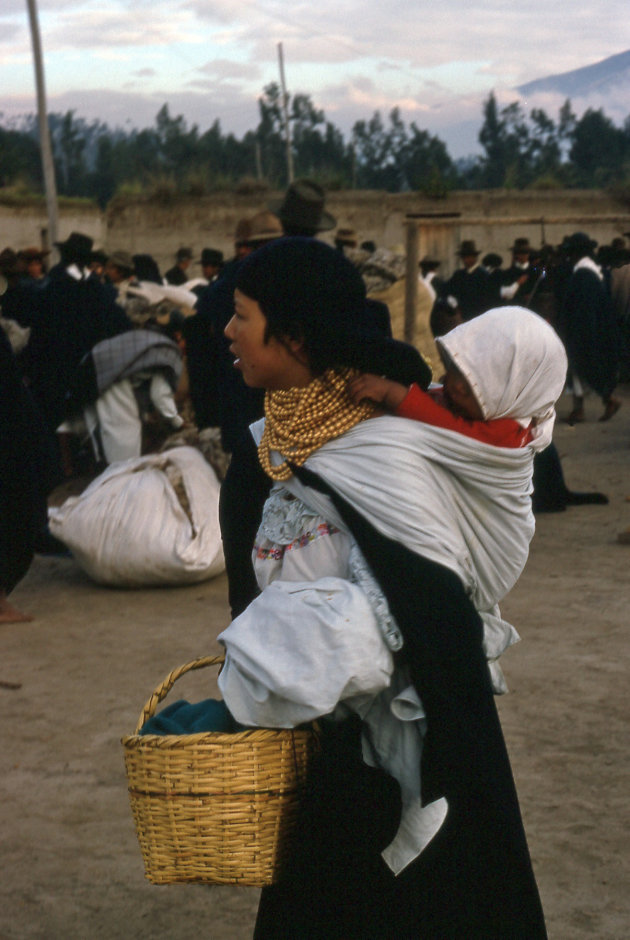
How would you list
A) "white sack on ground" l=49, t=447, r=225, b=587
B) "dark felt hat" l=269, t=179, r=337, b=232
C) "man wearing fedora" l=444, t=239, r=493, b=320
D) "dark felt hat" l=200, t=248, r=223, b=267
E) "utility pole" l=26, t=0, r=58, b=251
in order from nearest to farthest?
"dark felt hat" l=269, t=179, r=337, b=232 → "white sack on ground" l=49, t=447, r=225, b=587 → "dark felt hat" l=200, t=248, r=223, b=267 → "man wearing fedora" l=444, t=239, r=493, b=320 → "utility pole" l=26, t=0, r=58, b=251

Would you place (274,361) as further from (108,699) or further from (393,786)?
(108,699)

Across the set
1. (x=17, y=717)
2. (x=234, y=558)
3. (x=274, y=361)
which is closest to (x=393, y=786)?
(x=234, y=558)

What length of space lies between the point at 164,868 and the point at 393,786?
36cm

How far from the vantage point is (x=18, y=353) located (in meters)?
7.95

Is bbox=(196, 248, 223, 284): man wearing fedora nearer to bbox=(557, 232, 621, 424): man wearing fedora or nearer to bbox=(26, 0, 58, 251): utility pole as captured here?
bbox=(557, 232, 621, 424): man wearing fedora

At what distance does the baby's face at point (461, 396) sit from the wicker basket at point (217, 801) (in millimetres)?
578

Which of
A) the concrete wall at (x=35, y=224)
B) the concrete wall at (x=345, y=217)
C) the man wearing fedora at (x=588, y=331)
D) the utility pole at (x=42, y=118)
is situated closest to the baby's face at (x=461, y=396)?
the man wearing fedora at (x=588, y=331)

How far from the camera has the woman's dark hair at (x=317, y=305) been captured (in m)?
1.89

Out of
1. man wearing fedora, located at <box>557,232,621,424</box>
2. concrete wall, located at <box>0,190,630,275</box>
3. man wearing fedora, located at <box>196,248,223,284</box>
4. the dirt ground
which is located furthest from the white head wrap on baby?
concrete wall, located at <box>0,190,630,275</box>

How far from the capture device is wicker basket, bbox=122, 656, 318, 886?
174 cm

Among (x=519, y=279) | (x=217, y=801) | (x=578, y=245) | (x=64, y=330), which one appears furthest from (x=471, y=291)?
(x=217, y=801)

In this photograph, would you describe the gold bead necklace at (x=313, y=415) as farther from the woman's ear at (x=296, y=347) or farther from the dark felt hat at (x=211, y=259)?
the dark felt hat at (x=211, y=259)

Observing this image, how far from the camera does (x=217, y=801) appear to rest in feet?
5.71

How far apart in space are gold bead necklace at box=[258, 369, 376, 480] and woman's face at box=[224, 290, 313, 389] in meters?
0.02
